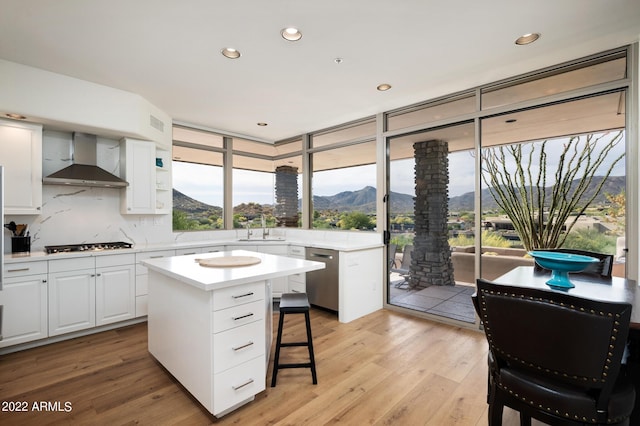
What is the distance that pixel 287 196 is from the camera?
5.61 metres

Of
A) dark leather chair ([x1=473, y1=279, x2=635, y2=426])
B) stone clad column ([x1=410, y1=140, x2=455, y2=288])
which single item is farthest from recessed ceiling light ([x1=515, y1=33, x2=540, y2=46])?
dark leather chair ([x1=473, y1=279, x2=635, y2=426])

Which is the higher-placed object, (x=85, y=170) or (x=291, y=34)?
(x=291, y=34)

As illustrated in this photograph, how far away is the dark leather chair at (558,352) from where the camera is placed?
1089 mm

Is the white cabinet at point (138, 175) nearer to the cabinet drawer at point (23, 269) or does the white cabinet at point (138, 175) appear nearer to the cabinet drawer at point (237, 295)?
the cabinet drawer at point (23, 269)

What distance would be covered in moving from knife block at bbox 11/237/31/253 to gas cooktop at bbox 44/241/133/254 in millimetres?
149

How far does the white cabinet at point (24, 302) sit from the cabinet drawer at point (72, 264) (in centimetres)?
7

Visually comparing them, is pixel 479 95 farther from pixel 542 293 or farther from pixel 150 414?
pixel 150 414

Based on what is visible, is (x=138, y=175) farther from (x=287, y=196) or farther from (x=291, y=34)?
(x=291, y=34)

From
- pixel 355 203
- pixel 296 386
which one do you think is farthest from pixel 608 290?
pixel 355 203

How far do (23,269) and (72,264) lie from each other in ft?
1.18

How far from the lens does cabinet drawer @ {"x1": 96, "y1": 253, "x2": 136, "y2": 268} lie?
3.24 m

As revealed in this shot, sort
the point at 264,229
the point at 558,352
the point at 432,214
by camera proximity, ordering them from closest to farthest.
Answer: the point at 558,352, the point at 432,214, the point at 264,229

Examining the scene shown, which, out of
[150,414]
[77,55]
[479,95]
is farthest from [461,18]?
[150,414]

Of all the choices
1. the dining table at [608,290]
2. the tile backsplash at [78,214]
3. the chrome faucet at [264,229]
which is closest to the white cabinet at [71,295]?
the tile backsplash at [78,214]
